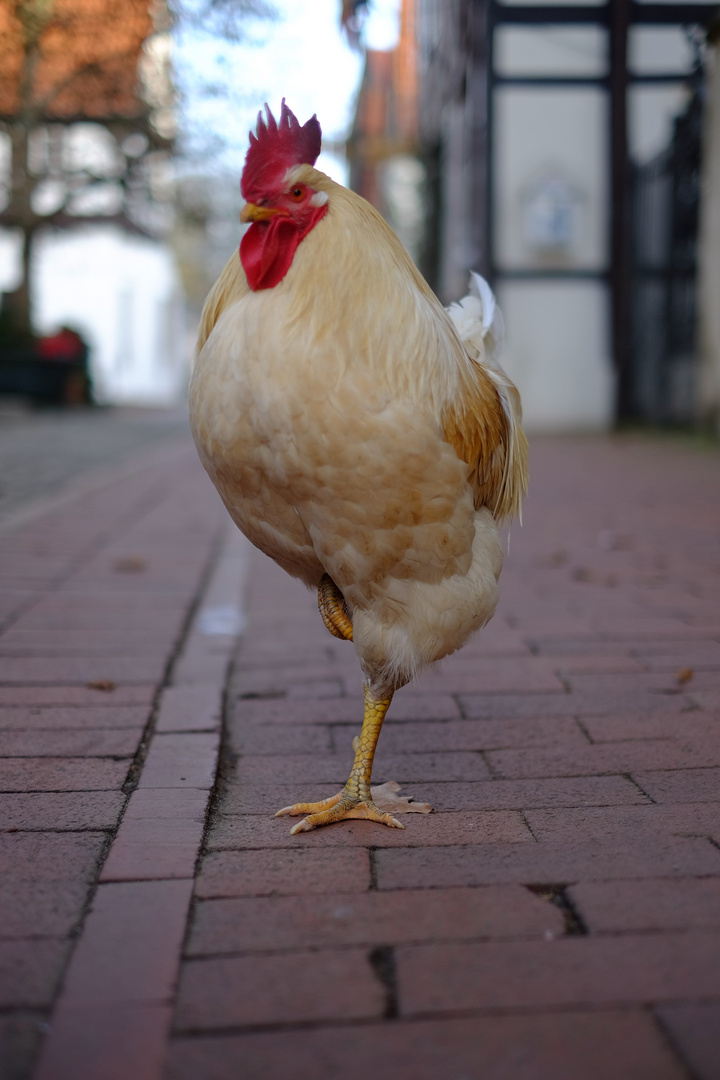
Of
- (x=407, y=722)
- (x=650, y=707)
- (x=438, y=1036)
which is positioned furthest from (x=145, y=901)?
(x=650, y=707)

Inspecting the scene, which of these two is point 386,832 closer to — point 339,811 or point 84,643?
point 339,811

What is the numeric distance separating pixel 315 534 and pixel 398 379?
0.38 metres

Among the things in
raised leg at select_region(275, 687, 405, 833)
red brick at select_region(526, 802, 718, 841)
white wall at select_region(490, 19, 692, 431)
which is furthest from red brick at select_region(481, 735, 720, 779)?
white wall at select_region(490, 19, 692, 431)

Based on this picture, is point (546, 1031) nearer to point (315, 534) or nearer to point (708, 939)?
point (708, 939)

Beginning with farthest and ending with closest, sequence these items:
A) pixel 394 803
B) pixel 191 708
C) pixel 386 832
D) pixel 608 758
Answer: pixel 191 708 < pixel 608 758 < pixel 394 803 < pixel 386 832

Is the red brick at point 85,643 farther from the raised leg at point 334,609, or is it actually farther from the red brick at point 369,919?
the red brick at point 369,919

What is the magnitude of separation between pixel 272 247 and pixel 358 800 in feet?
4.23

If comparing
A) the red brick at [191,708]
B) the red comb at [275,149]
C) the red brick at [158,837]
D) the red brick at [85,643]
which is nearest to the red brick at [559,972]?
the red brick at [158,837]

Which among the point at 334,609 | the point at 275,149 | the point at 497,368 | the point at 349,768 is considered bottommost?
the point at 349,768

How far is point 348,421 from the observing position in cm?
206

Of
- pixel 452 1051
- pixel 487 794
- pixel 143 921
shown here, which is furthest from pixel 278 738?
pixel 452 1051

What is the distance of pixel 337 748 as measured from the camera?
2.90m

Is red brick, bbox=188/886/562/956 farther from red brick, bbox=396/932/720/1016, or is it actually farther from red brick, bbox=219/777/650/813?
red brick, bbox=219/777/650/813

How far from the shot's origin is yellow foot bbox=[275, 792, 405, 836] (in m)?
2.31
